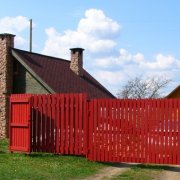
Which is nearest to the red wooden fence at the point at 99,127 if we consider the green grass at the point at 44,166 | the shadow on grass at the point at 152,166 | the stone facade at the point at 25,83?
the shadow on grass at the point at 152,166

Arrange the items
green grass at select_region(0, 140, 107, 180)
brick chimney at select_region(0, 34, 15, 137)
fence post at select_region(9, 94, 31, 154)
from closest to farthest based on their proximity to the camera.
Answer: green grass at select_region(0, 140, 107, 180) < fence post at select_region(9, 94, 31, 154) < brick chimney at select_region(0, 34, 15, 137)

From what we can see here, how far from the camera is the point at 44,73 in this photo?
24.2m

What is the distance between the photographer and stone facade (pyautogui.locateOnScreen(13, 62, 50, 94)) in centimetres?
2326

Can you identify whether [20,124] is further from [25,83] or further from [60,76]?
[60,76]

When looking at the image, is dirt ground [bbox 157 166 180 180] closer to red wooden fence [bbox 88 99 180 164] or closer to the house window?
red wooden fence [bbox 88 99 180 164]

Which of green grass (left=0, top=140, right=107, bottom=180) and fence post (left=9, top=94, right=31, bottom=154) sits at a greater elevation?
fence post (left=9, top=94, right=31, bottom=154)

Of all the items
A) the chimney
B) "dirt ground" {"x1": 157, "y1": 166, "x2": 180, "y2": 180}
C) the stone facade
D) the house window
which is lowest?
"dirt ground" {"x1": 157, "y1": 166, "x2": 180, "y2": 180}

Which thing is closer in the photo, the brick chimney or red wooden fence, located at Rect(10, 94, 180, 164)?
red wooden fence, located at Rect(10, 94, 180, 164)

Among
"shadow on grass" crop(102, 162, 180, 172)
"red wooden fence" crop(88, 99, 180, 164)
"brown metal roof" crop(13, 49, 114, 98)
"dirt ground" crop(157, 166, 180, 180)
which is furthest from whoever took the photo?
"brown metal roof" crop(13, 49, 114, 98)

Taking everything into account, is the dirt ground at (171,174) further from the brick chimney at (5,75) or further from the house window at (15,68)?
the house window at (15,68)

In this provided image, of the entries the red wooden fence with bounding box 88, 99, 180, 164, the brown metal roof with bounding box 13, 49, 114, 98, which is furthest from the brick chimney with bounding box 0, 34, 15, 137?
the red wooden fence with bounding box 88, 99, 180, 164

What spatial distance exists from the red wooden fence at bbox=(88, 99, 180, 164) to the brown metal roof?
9638 mm

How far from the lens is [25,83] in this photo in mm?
23656

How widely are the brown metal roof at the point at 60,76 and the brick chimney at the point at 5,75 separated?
1.72 ft
